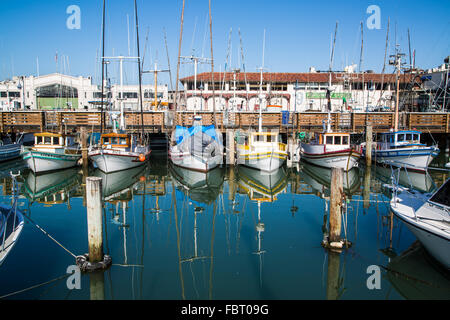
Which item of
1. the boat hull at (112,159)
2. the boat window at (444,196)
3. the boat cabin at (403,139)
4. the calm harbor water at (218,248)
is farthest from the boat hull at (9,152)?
the boat cabin at (403,139)

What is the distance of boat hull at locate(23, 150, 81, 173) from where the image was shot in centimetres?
2238

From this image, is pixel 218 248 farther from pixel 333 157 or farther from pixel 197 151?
pixel 333 157

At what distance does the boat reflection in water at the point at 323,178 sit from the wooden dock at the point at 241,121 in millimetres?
7381

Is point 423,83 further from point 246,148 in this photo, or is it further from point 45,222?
point 45,222

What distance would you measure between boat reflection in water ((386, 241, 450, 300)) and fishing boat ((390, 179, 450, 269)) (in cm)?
37

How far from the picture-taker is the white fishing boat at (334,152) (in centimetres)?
2361

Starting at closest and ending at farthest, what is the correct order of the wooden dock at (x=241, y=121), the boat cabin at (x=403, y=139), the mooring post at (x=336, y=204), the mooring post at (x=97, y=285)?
1. the mooring post at (x=97, y=285)
2. the mooring post at (x=336, y=204)
3. the boat cabin at (x=403, y=139)
4. the wooden dock at (x=241, y=121)

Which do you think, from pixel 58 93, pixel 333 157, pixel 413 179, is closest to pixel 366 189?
pixel 413 179

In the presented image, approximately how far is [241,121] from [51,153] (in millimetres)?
18230

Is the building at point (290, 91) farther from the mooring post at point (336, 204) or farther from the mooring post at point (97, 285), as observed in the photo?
the mooring post at point (97, 285)

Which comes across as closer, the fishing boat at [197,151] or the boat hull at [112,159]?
the boat hull at [112,159]

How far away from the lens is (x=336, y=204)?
9.55 meters

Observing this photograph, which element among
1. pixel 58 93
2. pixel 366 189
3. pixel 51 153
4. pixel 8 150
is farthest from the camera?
pixel 58 93

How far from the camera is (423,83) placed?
52.2 metres
